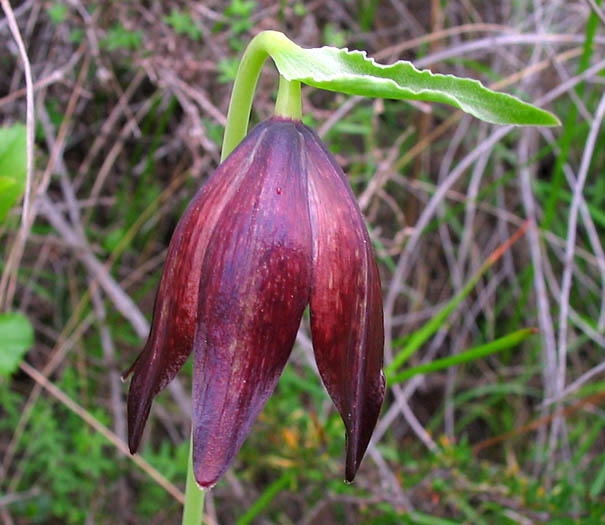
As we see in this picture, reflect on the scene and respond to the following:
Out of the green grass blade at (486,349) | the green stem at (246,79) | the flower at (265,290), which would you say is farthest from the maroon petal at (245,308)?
the green grass blade at (486,349)

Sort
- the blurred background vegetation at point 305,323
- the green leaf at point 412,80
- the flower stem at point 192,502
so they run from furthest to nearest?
the blurred background vegetation at point 305,323 < the flower stem at point 192,502 < the green leaf at point 412,80

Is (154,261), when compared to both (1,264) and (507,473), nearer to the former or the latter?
(1,264)

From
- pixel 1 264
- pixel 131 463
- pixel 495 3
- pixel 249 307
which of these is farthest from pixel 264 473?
pixel 495 3

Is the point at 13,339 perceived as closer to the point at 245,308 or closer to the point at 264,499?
the point at 264,499

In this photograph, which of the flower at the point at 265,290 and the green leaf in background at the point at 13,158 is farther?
the green leaf in background at the point at 13,158

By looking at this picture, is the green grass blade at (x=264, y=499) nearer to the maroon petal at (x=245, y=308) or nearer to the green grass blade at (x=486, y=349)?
the green grass blade at (x=486, y=349)

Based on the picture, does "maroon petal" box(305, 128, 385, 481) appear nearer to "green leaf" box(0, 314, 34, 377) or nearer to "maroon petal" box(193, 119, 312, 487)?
"maroon petal" box(193, 119, 312, 487)
